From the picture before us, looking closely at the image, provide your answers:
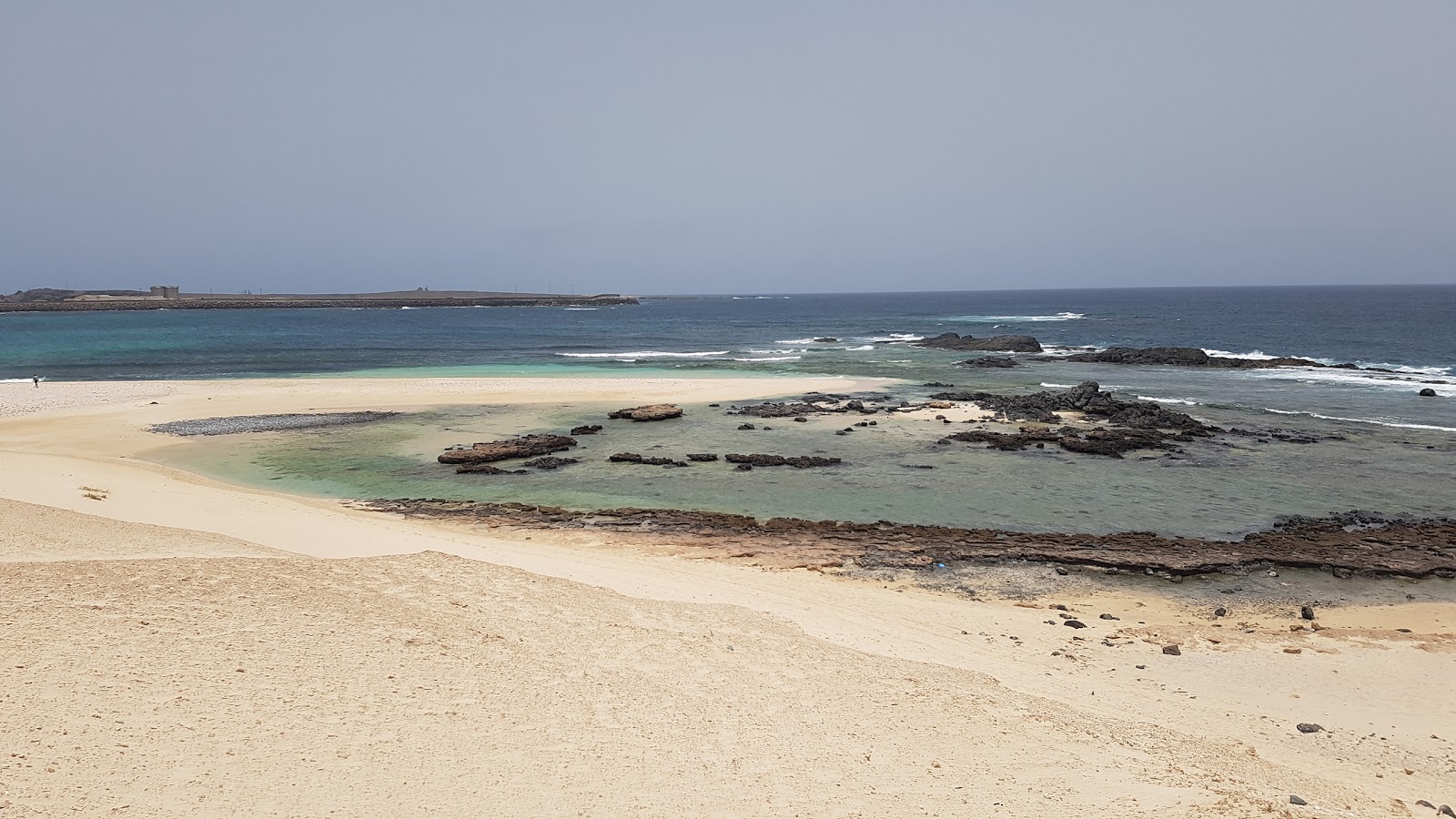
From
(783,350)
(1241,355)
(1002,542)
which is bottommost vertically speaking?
(1002,542)

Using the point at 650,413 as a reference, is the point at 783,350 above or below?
above

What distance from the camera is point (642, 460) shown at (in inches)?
778

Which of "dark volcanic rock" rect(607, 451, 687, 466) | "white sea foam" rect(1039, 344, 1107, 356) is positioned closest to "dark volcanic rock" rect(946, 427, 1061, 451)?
"dark volcanic rock" rect(607, 451, 687, 466)

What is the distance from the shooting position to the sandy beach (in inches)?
204

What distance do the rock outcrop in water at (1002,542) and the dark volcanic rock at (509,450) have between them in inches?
179

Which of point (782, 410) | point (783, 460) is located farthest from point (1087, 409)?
point (783, 460)

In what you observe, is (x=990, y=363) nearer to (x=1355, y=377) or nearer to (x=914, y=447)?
A: (x=1355, y=377)

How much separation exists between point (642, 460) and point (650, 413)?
6303mm

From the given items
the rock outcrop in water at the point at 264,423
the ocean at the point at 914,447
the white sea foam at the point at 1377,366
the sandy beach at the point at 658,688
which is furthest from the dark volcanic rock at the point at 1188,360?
the rock outcrop in water at the point at 264,423

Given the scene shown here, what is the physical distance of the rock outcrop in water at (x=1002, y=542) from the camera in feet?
39.9

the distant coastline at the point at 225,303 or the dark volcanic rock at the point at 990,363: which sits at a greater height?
the distant coastline at the point at 225,303

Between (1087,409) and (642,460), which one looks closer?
(642,460)

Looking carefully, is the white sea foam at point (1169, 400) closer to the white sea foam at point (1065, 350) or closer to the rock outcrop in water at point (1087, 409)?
the rock outcrop in water at point (1087, 409)

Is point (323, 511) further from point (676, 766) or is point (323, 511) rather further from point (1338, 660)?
point (1338, 660)
